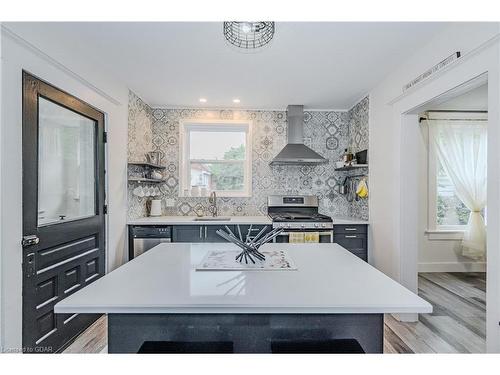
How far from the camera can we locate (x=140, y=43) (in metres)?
2.15

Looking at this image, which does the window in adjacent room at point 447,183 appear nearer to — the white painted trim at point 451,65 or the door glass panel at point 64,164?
the white painted trim at point 451,65

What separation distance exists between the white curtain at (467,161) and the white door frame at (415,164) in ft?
5.97

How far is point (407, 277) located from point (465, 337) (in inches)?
23.7

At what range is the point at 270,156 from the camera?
13.0 feet

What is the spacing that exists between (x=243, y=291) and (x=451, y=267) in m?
4.34

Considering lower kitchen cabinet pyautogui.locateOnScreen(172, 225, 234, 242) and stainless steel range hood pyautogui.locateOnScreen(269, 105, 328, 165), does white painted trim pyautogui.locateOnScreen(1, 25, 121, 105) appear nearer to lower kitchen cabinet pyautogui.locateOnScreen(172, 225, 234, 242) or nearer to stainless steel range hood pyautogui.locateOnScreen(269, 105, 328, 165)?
lower kitchen cabinet pyautogui.locateOnScreen(172, 225, 234, 242)

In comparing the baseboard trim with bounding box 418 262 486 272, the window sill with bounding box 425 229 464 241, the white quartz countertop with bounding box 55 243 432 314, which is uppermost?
the white quartz countertop with bounding box 55 243 432 314

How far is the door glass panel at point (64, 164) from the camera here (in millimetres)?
1914

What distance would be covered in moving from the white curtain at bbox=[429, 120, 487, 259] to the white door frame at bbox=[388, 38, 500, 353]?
1820 millimetres

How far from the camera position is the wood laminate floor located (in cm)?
209

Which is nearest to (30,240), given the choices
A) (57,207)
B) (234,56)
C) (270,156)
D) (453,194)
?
(57,207)

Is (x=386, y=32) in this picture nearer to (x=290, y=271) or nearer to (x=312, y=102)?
(x=312, y=102)

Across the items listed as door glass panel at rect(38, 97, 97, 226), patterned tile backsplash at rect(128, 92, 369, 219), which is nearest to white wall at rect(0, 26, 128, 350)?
door glass panel at rect(38, 97, 97, 226)

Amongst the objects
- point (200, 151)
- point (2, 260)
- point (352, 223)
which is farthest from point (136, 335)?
point (200, 151)
